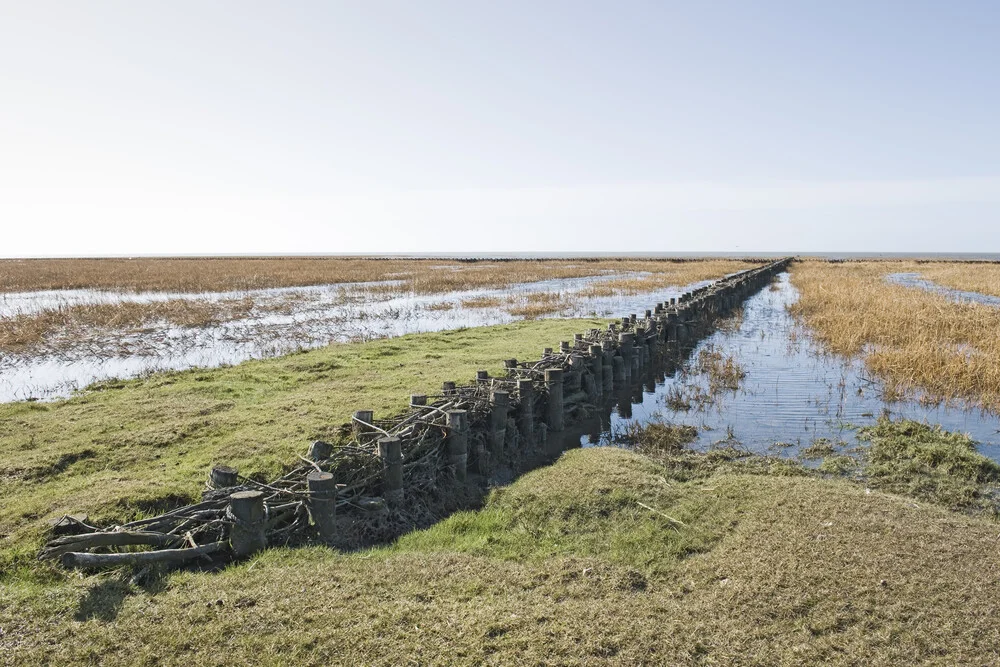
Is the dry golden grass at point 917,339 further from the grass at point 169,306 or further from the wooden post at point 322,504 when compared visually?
the wooden post at point 322,504

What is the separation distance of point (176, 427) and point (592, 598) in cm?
746

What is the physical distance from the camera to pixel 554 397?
11141 millimetres

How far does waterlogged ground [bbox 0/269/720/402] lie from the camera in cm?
1656

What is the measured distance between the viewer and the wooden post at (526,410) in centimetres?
1032

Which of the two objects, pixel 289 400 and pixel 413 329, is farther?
pixel 413 329

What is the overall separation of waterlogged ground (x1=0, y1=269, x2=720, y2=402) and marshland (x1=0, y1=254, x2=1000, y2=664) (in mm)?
2481

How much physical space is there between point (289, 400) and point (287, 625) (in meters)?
6.94

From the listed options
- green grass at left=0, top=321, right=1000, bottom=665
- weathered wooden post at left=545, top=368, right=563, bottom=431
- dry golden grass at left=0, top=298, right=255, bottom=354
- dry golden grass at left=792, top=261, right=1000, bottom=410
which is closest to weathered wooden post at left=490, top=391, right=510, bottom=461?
green grass at left=0, top=321, right=1000, bottom=665

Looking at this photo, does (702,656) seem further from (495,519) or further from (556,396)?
(556,396)

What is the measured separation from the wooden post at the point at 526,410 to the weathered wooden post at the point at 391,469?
3.43 m

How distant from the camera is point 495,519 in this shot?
23.6 feet

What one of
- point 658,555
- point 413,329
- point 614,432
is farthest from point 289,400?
point 413,329

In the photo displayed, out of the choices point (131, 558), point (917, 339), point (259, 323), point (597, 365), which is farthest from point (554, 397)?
point (259, 323)

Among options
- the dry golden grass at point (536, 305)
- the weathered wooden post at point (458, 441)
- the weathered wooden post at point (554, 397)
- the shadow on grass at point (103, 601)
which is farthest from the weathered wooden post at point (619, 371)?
the dry golden grass at point (536, 305)
